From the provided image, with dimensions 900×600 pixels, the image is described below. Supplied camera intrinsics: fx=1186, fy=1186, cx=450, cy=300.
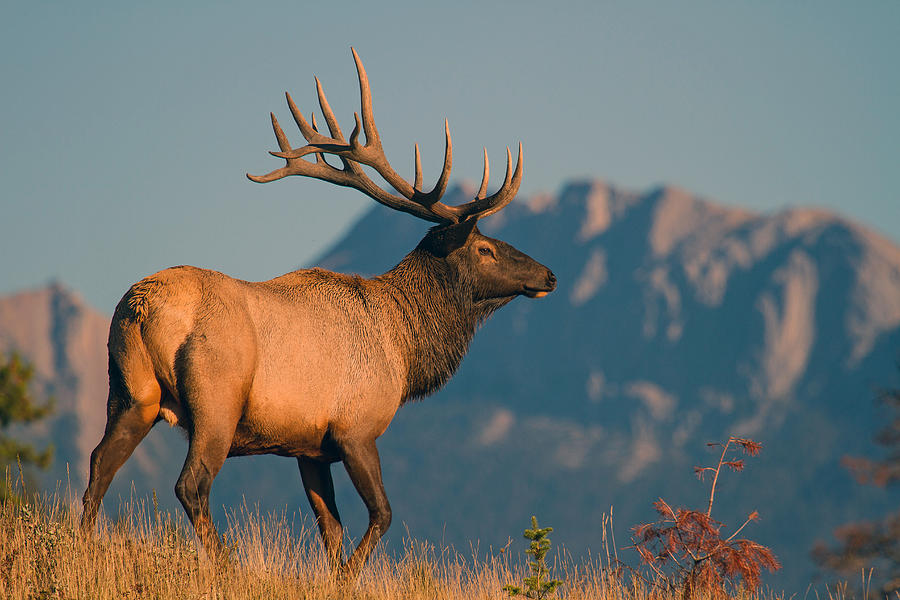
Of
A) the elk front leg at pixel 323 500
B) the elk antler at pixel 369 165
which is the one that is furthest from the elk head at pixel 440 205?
the elk front leg at pixel 323 500

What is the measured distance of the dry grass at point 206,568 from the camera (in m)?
8.01

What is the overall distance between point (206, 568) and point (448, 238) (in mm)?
4049

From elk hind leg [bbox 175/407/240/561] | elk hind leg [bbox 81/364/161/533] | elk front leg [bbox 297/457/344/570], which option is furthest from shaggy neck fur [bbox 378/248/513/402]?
elk hind leg [bbox 81/364/161/533]

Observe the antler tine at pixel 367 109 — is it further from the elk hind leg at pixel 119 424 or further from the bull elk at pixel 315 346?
the elk hind leg at pixel 119 424

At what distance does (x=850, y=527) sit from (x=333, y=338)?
17.9 m

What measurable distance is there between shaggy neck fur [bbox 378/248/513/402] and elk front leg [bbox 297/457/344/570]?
0.99 m

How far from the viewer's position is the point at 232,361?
8.70 meters

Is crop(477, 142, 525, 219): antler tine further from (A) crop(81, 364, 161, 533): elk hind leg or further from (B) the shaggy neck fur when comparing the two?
(A) crop(81, 364, 161, 533): elk hind leg

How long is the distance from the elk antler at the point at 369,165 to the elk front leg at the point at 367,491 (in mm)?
2463

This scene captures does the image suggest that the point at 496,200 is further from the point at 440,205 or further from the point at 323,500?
the point at 323,500

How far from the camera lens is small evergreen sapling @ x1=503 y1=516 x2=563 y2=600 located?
8.53 metres

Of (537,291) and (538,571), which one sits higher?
(537,291)

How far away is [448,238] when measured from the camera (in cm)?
1107

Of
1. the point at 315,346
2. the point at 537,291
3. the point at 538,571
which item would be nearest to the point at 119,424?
the point at 315,346
